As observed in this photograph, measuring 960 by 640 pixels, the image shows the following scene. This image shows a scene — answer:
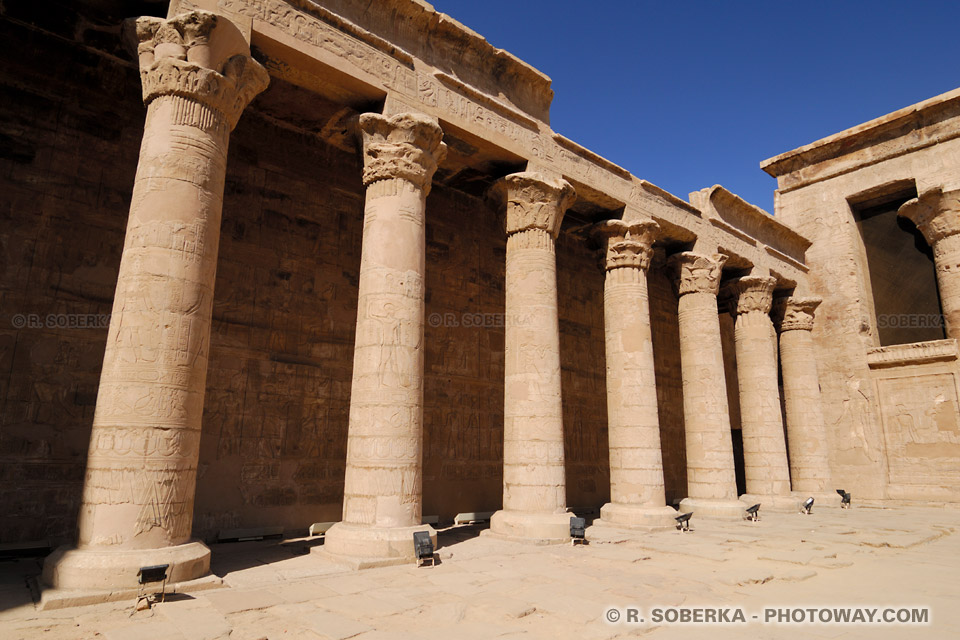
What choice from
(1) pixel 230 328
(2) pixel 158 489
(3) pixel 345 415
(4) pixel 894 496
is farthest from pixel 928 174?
(2) pixel 158 489

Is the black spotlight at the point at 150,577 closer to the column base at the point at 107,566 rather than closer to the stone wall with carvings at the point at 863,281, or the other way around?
the column base at the point at 107,566

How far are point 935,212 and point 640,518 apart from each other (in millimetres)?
13543

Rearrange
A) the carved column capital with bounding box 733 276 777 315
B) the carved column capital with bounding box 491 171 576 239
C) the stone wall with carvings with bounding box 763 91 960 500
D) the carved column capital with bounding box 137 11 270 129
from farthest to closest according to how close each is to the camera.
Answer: the stone wall with carvings with bounding box 763 91 960 500 < the carved column capital with bounding box 733 276 777 315 < the carved column capital with bounding box 491 171 576 239 < the carved column capital with bounding box 137 11 270 129

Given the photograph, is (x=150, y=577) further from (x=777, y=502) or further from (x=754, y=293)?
(x=754, y=293)

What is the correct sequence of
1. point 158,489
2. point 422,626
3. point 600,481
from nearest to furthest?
point 422,626
point 158,489
point 600,481

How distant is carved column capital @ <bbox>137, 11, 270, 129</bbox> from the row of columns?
17mm

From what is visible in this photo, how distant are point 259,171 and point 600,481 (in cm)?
1033

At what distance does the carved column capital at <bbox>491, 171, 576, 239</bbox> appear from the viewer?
9.94m

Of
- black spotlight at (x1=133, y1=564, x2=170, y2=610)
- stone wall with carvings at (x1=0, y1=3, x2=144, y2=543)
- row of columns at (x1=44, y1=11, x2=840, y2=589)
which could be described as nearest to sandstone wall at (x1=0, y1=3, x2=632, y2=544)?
stone wall with carvings at (x1=0, y1=3, x2=144, y2=543)

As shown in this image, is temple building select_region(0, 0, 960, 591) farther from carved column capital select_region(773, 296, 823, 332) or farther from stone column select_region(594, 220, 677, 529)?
carved column capital select_region(773, 296, 823, 332)

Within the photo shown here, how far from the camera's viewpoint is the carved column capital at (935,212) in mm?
16188

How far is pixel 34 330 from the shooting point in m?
7.88

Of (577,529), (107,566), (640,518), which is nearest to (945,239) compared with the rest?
(640,518)

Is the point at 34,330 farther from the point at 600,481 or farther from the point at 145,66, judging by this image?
the point at 600,481
